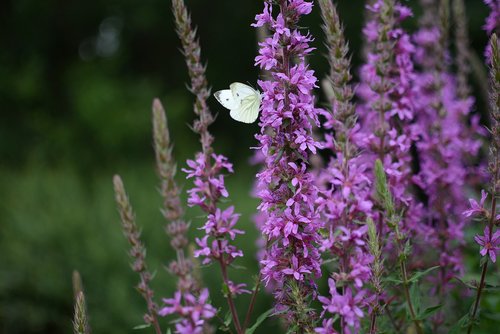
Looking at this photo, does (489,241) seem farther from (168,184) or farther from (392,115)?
(168,184)

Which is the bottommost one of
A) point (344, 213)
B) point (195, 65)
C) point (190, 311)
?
point (190, 311)

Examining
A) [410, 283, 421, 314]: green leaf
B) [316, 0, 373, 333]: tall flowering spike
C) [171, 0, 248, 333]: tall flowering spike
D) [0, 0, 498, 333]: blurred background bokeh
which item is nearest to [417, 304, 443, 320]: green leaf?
[410, 283, 421, 314]: green leaf

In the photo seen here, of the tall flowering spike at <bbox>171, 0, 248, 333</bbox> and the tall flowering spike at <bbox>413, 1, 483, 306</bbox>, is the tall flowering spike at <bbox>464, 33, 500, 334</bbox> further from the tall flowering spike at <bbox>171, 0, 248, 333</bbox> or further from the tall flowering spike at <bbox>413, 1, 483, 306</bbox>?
the tall flowering spike at <bbox>171, 0, 248, 333</bbox>

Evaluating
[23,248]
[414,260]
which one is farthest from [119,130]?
[414,260]

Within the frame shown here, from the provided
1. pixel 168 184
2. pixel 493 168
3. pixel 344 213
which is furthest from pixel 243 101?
pixel 493 168

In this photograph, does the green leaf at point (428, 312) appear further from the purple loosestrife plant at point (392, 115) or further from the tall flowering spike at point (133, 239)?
the tall flowering spike at point (133, 239)

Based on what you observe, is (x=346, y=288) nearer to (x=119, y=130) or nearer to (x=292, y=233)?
(x=292, y=233)
